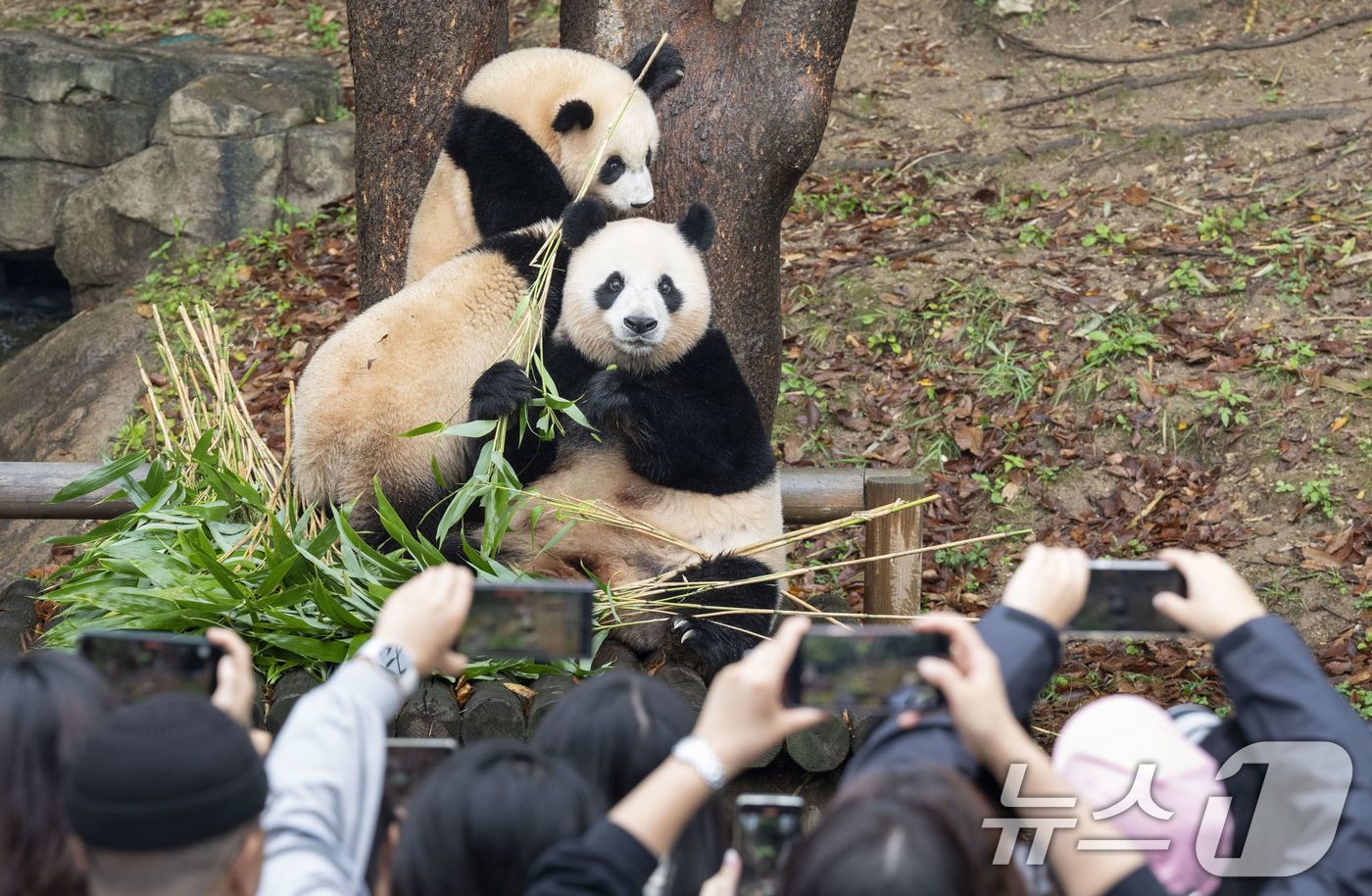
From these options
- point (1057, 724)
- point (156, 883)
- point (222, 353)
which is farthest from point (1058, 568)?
point (222, 353)

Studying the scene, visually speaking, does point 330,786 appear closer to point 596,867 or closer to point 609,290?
point 596,867

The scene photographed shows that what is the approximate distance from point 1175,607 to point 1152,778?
0.80ft

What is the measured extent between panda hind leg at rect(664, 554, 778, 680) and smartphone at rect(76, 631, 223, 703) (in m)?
1.82

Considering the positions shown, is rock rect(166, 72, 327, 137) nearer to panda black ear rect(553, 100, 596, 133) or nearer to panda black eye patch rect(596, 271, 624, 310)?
panda black ear rect(553, 100, 596, 133)

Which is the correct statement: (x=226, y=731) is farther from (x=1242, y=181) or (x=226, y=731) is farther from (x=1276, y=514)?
(x=1242, y=181)

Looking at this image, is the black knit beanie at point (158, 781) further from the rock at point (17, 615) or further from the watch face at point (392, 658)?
the rock at point (17, 615)

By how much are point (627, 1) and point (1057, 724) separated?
3.01 m

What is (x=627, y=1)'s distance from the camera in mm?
4523

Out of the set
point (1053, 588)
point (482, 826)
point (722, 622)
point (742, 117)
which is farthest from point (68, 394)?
point (1053, 588)

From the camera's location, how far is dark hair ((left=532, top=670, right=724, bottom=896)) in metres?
1.76

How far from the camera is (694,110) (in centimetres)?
436

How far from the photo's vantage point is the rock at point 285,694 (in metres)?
3.34

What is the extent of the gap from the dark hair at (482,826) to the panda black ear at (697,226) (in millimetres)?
2456

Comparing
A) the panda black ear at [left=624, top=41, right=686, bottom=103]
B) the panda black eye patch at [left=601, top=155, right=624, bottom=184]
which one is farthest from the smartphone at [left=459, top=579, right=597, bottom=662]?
the panda black ear at [left=624, top=41, right=686, bottom=103]
